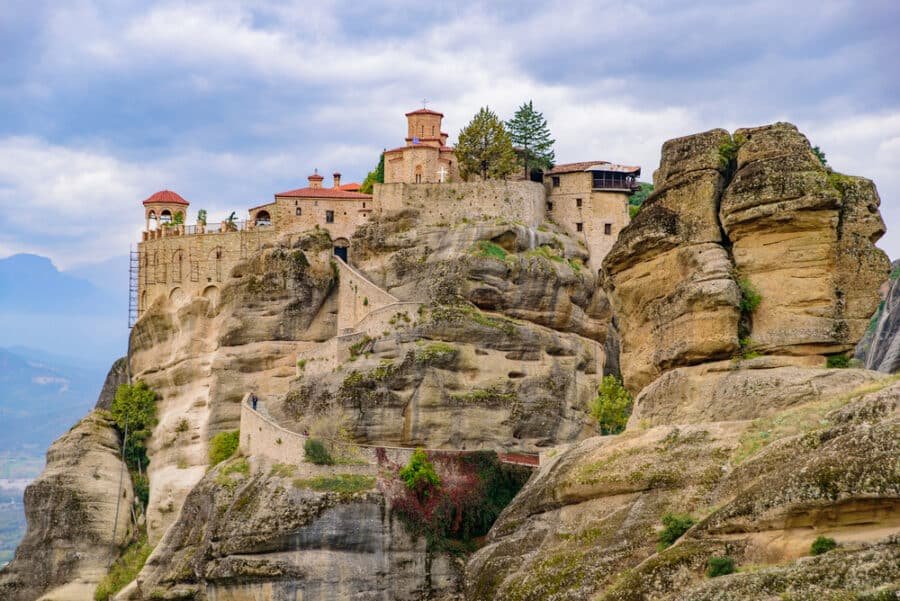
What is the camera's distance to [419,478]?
76.0 meters

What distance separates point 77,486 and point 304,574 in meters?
23.7

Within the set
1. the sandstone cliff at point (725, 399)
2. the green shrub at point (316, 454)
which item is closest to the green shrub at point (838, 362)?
the sandstone cliff at point (725, 399)

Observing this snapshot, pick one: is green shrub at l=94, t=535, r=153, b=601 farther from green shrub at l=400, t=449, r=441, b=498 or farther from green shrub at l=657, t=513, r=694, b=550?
green shrub at l=657, t=513, r=694, b=550

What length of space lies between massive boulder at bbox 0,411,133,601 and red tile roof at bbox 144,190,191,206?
16.2m

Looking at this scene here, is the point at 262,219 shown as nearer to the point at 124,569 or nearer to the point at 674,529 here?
the point at 124,569

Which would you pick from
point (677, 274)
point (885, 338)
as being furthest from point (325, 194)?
point (677, 274)

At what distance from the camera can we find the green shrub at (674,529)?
43.9m

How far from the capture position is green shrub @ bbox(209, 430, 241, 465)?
8575 cm

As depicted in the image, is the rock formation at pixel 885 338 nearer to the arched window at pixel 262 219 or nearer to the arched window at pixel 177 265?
the arched window at pixel 262 219

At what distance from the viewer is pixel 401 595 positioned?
244 ft

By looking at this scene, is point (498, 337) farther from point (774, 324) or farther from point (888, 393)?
point (888, 393)

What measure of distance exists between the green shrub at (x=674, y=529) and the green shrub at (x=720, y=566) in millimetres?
3182

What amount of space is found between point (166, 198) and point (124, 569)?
24.7 m

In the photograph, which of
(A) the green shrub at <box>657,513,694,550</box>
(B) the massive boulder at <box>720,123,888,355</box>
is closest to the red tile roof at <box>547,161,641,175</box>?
(B) the massive boulder at <box>720,123,888,355</box>
